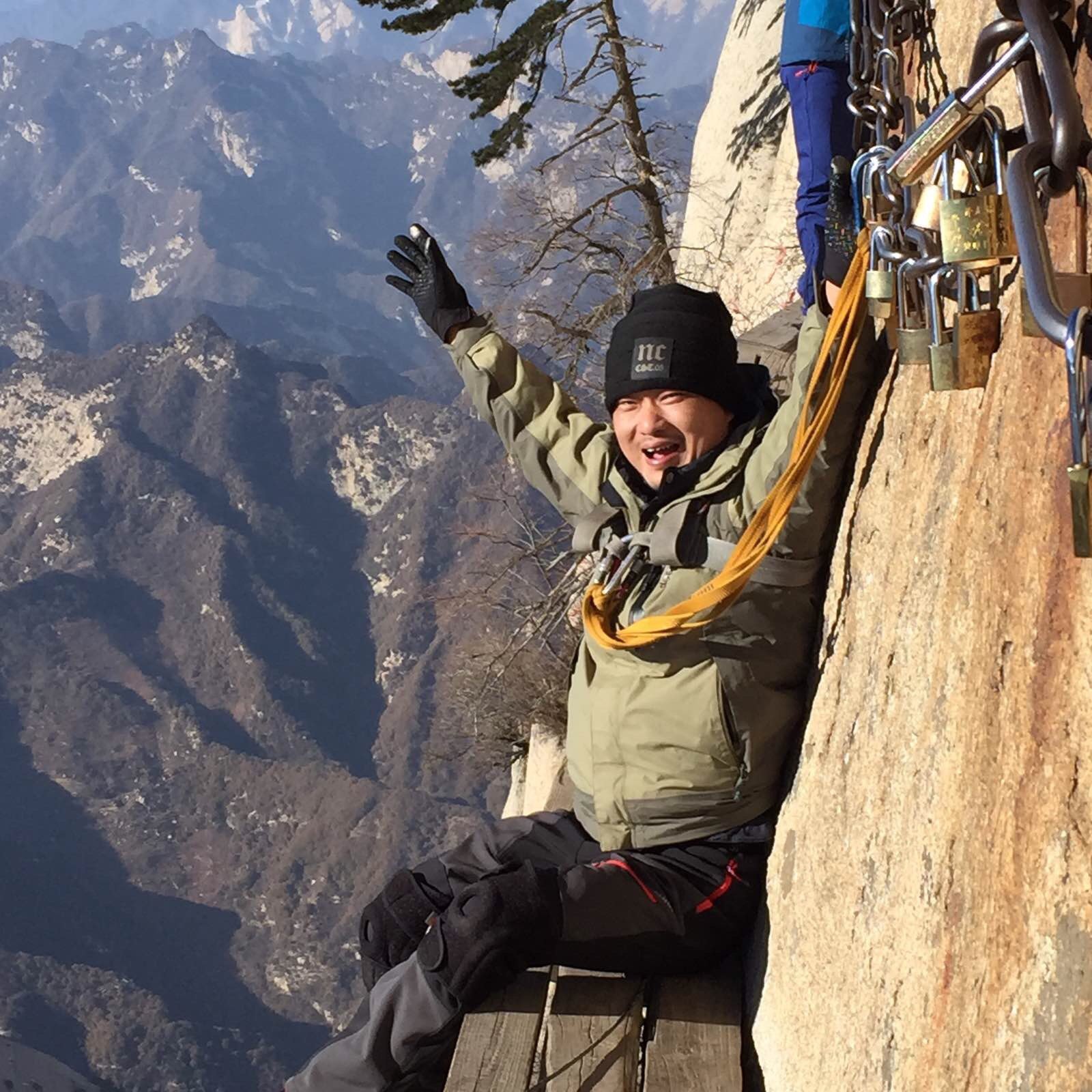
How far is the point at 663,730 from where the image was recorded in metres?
3.12

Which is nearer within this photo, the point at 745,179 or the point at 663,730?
the point at 663,730

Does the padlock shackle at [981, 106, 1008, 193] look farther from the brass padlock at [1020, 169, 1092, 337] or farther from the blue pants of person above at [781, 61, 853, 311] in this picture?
the blue pants of person above at [781, 61, 853, 311]

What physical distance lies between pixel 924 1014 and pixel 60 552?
5239 inches

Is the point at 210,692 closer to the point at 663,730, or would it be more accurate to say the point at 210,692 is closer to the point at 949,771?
the point at 663,730

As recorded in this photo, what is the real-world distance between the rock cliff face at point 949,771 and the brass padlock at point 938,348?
156 mm

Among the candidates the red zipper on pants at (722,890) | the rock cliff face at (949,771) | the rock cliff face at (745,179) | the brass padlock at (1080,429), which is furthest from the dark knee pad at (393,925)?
Answer: the rock cliff face at (745,179)

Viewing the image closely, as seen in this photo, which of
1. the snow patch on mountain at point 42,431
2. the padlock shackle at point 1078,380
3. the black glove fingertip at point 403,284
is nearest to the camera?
the padlock shackle at point 1078,380

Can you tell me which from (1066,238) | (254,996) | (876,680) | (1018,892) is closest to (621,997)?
(876,680)

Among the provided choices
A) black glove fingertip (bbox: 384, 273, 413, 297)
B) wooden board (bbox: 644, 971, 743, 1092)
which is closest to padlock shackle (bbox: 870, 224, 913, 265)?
wooden board (bbox: 644, 971, 743, 1092)

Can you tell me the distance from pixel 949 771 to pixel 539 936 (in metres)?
1.45

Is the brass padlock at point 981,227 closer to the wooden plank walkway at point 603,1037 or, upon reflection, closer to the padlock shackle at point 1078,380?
the padlock shackle at point 1078,380

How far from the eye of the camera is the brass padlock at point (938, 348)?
165 centimetres

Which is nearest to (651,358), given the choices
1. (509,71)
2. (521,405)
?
(521,405)

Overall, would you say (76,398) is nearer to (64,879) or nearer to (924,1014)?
(64,879)
